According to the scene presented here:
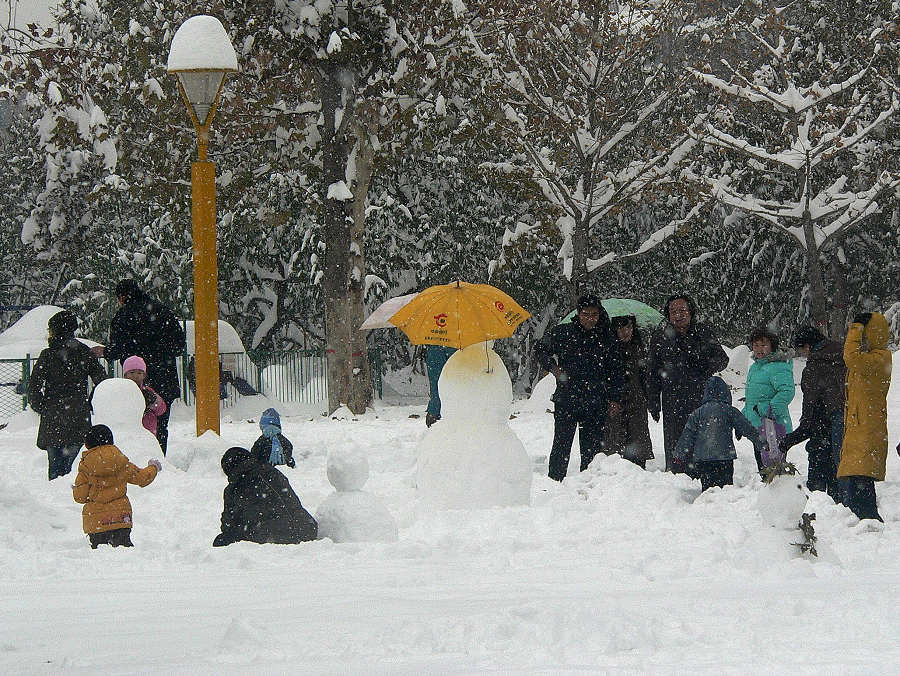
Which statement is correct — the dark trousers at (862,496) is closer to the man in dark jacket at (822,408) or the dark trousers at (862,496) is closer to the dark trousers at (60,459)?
the man in dark jacket at (822,408)

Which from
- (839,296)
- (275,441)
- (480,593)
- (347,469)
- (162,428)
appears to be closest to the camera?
(480,593)

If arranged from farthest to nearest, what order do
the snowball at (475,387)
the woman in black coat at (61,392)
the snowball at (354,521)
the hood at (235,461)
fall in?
1. the woman in black coat at (61,392)
2. the snowball at (475,387)
3. the snowball at (354,521)
4. the hood at (235,461)

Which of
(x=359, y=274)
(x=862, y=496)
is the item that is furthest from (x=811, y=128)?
(x=862, y=496)

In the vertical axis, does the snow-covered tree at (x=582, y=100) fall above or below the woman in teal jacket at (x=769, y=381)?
above

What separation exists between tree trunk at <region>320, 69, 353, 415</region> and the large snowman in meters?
11.1

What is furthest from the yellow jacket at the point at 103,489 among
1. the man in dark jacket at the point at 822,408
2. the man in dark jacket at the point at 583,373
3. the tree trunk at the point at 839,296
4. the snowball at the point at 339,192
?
the tree trunk at the point at 839,296

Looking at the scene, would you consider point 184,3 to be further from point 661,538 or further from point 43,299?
point 43,299

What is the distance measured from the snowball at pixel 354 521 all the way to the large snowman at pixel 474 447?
5.04 feet

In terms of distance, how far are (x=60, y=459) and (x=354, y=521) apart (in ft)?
14.3

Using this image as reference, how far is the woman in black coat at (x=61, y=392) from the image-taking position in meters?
10.4

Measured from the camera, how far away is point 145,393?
10.6m

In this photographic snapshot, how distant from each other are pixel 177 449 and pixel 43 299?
31.7m

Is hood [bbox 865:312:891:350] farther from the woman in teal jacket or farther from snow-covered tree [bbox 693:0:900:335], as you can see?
snow-covered tree [bbox 693:0:900:335]

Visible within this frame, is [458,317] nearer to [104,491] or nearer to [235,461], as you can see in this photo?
[235,461]
